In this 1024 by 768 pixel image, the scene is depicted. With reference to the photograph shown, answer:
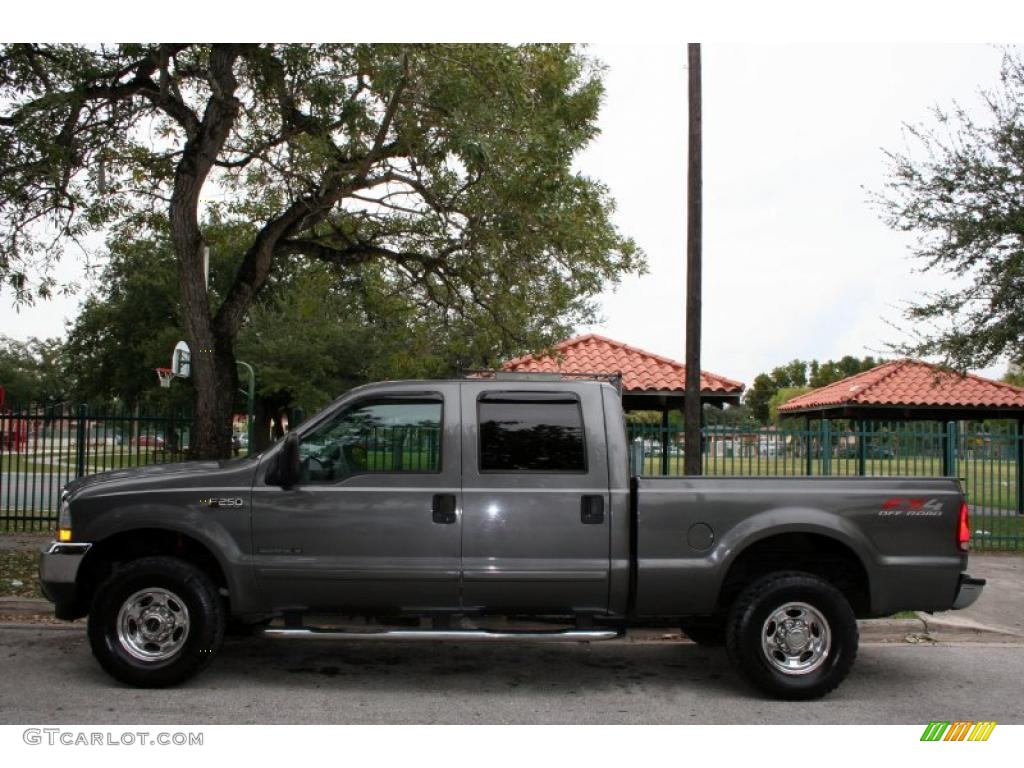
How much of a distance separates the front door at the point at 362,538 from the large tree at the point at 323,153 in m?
4.30

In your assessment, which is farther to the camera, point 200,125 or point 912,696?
point 200,125

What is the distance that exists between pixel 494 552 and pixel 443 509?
43 cm

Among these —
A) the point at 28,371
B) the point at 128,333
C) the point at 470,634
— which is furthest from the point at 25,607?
the point at 28,371

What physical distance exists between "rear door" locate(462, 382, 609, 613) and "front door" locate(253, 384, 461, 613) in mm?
135

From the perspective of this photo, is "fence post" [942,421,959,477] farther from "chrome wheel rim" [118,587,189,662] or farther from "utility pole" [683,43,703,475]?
"chrome wheel rim" [118,587,189,662]

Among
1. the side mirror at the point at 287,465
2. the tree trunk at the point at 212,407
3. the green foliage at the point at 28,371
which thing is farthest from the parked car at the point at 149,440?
the green foliage at the point at 28,371

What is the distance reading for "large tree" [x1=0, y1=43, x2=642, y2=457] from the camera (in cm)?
981

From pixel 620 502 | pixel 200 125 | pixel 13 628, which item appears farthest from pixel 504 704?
pixel 200 125

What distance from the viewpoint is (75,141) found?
428 inches

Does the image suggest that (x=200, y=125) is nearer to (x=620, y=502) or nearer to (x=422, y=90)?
(x=422, y=90)

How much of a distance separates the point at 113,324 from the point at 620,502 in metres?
35.5

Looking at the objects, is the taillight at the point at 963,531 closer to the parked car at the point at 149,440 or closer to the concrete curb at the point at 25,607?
the concrete curb at the point at 25,607

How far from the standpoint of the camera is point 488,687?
626cm

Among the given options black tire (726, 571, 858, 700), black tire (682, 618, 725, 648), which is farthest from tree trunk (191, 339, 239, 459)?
black tire (726, 571, 858, 700)
